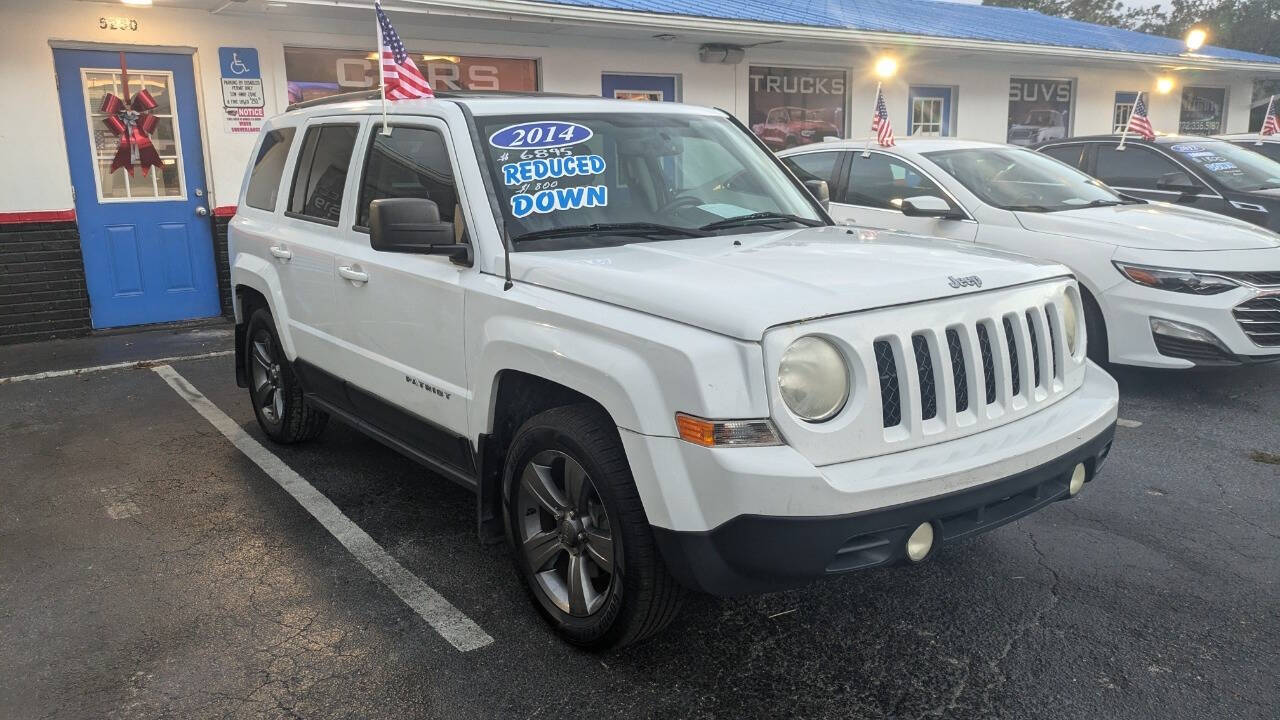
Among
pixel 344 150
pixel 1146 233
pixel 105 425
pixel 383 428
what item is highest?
pixel 344 150

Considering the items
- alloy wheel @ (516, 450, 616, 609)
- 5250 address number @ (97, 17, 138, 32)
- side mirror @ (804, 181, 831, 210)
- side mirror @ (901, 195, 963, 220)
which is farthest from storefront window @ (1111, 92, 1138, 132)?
alloy wheel @ (516, 450, 616, 609)

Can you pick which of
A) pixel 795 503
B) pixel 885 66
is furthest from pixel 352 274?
pixel 885 66

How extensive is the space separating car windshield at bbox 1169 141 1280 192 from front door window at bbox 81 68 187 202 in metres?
9.40

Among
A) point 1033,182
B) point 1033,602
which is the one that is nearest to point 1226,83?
point 1033,182

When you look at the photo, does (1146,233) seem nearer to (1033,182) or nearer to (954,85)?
(1033,182)

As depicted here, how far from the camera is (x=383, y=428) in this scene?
4.34m

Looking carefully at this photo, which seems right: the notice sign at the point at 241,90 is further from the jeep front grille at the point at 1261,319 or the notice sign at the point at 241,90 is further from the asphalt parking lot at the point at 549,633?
the jeep front grille at the point at 1261,319

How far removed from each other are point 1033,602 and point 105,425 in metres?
5.56

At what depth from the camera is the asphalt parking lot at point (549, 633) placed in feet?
9.87

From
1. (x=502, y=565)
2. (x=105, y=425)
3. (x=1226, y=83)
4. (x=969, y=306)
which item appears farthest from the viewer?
(x=1226, y=83)

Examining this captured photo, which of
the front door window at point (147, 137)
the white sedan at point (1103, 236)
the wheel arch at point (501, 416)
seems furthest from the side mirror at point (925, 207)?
the front door window at point (147, 137)

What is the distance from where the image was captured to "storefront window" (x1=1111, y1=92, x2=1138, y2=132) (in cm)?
1736

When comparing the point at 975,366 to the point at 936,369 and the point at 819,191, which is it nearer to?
the point at 936,369

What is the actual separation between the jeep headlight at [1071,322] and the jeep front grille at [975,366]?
207mm
